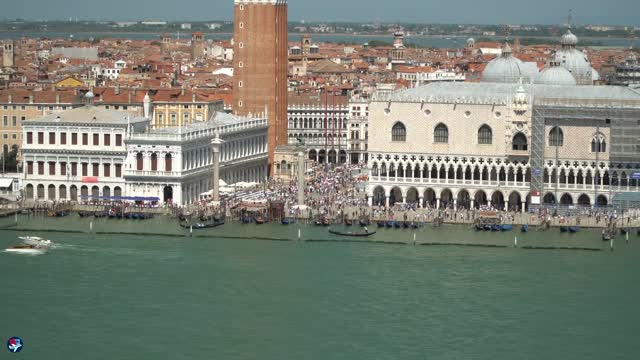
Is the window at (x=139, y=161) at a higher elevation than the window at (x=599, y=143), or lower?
lower

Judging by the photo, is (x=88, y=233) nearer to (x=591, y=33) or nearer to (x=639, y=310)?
(x=639, y=310)

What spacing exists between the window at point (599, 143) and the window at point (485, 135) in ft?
8.24

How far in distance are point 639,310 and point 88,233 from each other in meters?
13.8

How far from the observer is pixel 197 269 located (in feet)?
117

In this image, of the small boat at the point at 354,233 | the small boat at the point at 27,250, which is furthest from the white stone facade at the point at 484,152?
the small boat at the point at 27,250

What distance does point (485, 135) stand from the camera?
44.2 m

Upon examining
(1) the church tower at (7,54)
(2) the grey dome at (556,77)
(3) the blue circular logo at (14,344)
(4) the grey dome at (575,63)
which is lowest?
(3) the blue circular logo at (14,344)

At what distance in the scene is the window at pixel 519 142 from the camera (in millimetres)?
43906

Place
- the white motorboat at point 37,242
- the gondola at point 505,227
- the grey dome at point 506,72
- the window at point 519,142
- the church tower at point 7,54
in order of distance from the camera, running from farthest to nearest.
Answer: the church tower at point 7,54
the grey dome at point 506,72
the window at point 519,142
the gondola at point 505,227
the white motorboat at point 37,242

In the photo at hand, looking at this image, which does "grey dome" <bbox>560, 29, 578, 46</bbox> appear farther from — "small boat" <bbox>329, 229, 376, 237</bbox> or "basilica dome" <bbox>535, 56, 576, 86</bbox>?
"small boat" <bbox>329, 229, 376, 237</bbox>

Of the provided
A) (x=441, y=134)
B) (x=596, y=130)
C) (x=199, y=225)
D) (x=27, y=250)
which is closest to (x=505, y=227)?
(x=596, y=130)

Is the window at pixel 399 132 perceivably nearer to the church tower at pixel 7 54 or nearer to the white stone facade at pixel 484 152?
the white stone facade at pixel 484 152

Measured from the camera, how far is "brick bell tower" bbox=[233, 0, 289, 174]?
5050cm

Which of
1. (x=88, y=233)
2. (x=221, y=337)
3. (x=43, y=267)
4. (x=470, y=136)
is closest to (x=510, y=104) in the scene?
(x=470, y=136)
